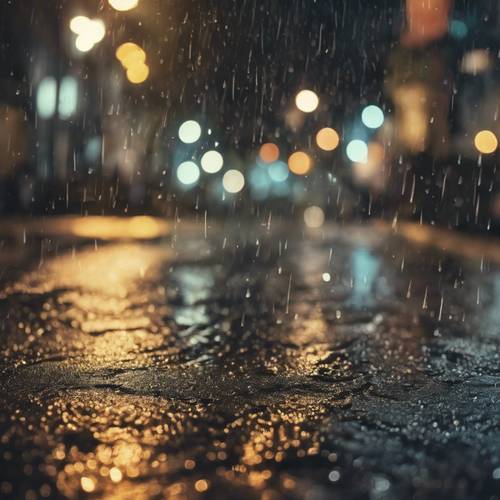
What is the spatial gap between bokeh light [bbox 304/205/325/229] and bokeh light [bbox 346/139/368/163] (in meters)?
20.4

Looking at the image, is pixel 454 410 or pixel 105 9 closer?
pixel 454 410

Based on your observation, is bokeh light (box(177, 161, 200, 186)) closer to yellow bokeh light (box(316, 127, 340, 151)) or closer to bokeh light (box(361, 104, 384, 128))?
bokeh light (box(361, 104, 384, 128))

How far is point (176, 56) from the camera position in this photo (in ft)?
127

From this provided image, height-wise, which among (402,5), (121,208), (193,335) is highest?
(402,5)

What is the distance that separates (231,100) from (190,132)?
849 centimetres

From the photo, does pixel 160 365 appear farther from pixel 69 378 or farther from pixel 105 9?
pixel 105 9

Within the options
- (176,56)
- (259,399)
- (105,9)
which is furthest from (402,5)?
(259,399)

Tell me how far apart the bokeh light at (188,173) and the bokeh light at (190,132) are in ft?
9.74

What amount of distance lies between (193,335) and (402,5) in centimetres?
3440

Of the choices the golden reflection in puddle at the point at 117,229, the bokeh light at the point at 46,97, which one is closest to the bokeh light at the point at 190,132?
the bokeh light at the point at 46,97

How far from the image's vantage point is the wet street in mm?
4262

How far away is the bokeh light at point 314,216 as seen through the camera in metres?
35.8

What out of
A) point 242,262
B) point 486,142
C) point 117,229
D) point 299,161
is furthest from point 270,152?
point 242,262

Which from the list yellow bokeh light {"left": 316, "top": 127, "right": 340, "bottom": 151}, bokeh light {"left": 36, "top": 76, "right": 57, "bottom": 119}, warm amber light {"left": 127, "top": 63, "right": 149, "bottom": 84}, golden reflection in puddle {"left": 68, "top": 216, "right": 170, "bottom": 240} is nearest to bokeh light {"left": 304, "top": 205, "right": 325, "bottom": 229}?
golden reflection in puddle {"left": 68, "top": 216, "right": 170, "bottom": 240}
